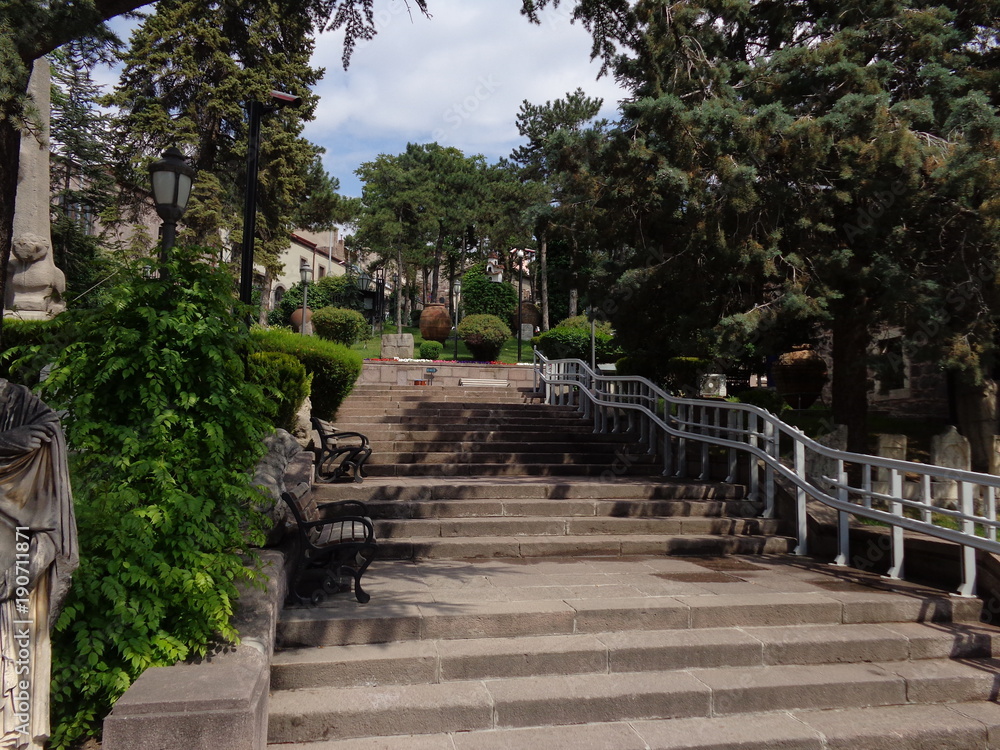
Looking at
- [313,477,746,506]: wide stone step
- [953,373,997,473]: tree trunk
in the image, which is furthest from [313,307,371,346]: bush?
[953,373,997,473]: tree trunk

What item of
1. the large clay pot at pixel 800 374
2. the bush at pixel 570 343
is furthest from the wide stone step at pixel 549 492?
the bush at pixel 570 343

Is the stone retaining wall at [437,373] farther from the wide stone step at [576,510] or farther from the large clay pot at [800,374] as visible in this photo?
the wide stone step at [576,510]

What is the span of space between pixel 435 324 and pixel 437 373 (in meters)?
13.3

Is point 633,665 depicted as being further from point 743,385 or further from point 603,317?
point 743,385

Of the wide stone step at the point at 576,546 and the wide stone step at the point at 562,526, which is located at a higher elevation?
the wide stone step at the point at 562,526

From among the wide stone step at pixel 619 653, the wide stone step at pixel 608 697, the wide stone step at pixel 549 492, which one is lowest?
the wide stone step at pixel 608 697

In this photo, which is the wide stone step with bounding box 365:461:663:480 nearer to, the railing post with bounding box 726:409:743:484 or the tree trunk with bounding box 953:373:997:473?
the railing post with bounding box 726:409:743:484

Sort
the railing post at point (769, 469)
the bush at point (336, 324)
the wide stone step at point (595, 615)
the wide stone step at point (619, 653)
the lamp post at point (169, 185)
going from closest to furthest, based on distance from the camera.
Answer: the wide stone step at point (619, 653)
the wide stone step at point (595, 615)
the lamp post at point (169, 185)
the railing post at point (769, 469)
the bush at point (336, 324)

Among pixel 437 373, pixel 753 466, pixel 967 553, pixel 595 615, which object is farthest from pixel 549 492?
pixel 437 373

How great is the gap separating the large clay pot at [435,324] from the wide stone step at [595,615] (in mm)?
28889

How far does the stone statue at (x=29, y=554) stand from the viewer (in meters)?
2.70

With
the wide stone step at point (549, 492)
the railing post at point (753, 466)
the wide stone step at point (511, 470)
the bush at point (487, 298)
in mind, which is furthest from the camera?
the bush at point (487, 298)

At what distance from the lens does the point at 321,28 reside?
7680mm

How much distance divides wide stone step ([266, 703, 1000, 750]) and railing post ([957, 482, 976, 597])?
1.46 m
